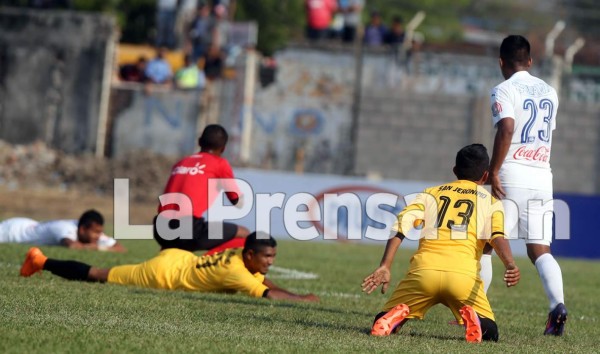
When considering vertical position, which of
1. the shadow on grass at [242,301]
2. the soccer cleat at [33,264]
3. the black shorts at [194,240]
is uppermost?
the black shorts at [194,240]

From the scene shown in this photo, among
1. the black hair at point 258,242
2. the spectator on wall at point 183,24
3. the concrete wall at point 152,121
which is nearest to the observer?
the black hair at point 258,242

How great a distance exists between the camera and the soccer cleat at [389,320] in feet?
24.9

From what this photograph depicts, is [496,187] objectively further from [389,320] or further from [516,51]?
[389,320]

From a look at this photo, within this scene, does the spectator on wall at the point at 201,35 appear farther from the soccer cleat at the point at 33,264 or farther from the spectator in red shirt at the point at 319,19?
the soccer cleat at the point at 33,264

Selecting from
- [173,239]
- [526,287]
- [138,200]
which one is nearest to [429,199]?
[173,239]

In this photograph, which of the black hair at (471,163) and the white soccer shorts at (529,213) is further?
the white soccer shorts at (529,213)

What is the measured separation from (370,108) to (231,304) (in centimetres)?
1913

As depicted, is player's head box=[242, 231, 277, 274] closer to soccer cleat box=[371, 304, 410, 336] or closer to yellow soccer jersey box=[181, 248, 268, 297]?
yellow soccer jersey box=[181, 248, 268, 297]

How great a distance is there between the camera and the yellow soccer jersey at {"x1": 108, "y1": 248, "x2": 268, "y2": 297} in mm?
9883

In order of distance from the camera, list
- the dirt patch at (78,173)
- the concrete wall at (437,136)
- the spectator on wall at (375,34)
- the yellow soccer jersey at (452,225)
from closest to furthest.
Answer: the yellow soccer jersey at (452,225)
the dirt patch at (78,173)
the concrete wall at (437,136)
the spectator on wall at (375,34)

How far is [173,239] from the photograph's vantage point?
10.6 metres

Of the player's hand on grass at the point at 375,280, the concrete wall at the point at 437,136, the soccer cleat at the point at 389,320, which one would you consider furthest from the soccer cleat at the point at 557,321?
the concrete wall at the point at 437,136

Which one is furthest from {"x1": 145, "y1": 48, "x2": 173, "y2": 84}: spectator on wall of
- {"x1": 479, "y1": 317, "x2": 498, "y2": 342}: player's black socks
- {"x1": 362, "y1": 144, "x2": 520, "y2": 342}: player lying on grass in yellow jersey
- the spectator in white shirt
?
{"x1": 479, "y1": 317, "x2": 498, "y2": 342}: player's black socks

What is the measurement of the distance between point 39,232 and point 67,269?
4.18 m
